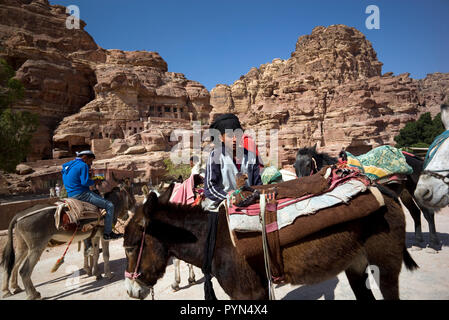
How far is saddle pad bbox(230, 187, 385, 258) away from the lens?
187 cm

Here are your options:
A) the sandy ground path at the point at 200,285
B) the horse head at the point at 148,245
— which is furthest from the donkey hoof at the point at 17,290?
the horse head at the point at 148,245

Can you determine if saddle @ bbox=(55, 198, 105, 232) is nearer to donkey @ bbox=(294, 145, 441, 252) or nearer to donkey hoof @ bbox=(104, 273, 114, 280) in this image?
donkey hoof @ bbox=(104, 273, 114, 280)

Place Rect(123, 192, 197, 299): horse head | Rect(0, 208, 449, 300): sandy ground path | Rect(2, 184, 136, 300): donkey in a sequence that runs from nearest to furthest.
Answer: Rect(123, 192, 197, 299): horse head < Rect(0, 208, 449, 300): sandy ground path < Rect(2, 184, 136, 300): donkey

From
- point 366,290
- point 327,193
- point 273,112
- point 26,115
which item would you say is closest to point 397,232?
point 327,193

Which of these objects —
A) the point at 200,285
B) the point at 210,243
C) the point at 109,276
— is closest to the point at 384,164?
the point at 210,243

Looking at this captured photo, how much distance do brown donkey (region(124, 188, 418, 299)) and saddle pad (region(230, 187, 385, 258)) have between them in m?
0.09

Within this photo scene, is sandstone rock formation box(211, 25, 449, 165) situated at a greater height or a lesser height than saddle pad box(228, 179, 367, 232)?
greater

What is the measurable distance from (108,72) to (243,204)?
5203 cm

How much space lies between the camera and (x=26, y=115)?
1789 cm

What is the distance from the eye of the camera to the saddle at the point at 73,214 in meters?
4.52

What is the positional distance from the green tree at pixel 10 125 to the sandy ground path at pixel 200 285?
1417 cm

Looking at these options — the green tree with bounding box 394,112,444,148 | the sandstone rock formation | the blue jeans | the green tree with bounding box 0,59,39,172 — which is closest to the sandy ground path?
the blue jeans

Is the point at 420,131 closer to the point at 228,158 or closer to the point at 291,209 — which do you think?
the point at 228,158

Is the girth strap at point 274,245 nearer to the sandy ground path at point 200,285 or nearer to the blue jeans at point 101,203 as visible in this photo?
the sandy ground path at point 200,285
